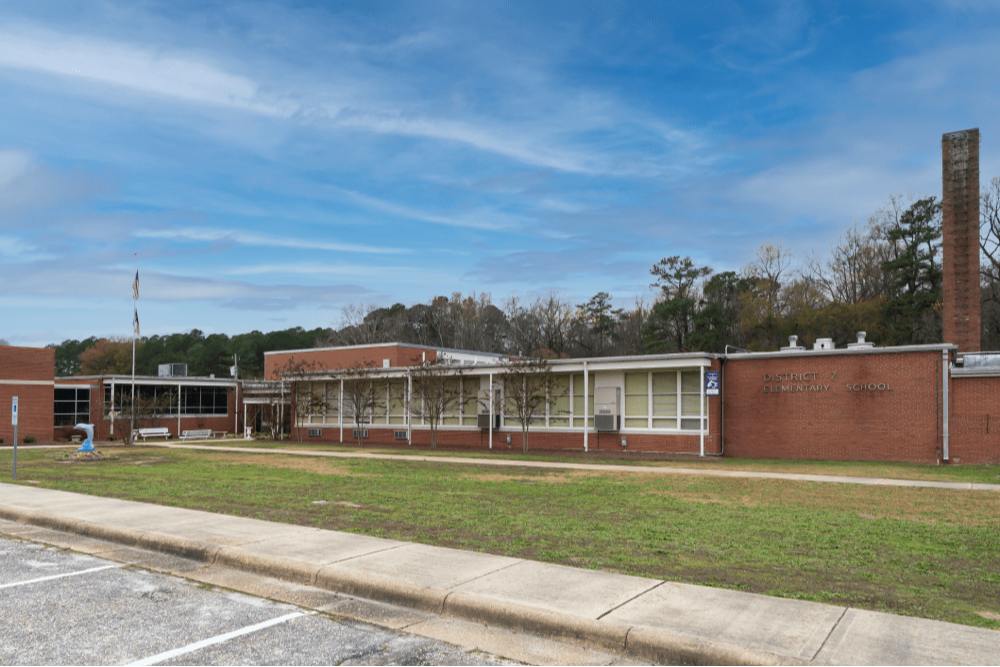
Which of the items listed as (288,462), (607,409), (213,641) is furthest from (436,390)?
(213,641)

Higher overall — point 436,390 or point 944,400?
point 944,400

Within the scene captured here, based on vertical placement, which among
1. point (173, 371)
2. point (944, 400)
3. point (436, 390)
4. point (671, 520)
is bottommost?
point (671, 520)

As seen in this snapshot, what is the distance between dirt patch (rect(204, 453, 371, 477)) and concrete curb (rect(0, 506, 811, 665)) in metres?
10.4

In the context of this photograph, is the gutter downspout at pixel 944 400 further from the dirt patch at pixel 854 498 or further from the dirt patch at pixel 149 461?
the dirt patch at pixel 149 461

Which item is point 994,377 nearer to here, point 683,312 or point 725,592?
point 725,592

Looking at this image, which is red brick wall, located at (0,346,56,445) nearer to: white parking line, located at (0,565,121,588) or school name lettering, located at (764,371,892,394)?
white parking line, located at (0,565,121,588)

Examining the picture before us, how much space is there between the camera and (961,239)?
30719 millimetres

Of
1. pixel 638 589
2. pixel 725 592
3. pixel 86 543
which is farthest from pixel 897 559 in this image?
pixel 86 543

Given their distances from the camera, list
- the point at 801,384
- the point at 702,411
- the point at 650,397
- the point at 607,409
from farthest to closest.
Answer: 1. the point at 607,409
2. the point at 650,397
3. the point at 702,411
4. the point at 801,384

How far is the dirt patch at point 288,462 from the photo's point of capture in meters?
20.2

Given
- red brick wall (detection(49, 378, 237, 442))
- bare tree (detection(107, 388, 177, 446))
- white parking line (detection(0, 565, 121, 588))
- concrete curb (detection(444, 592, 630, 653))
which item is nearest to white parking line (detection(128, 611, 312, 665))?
concrete curb (detection(444, 592, 630, 653))

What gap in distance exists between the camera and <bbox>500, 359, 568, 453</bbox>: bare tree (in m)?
28.8

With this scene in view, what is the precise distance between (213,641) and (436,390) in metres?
26.4

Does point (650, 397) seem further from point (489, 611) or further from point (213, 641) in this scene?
point (213, 641)
